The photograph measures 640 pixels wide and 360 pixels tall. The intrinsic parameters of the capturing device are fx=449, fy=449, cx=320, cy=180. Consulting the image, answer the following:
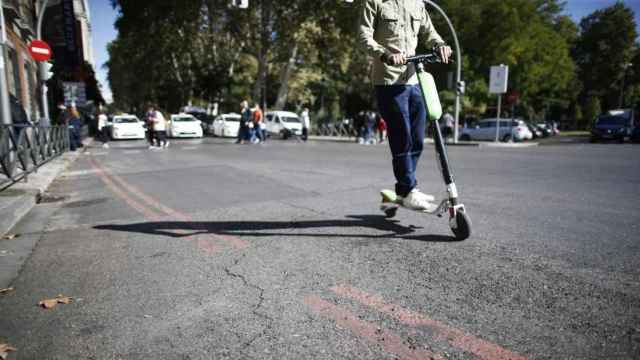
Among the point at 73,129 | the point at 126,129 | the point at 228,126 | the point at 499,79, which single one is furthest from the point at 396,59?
the point at 228,126

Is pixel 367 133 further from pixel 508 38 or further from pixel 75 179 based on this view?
pixel 508 38

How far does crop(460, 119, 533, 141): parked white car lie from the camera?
27688 mm

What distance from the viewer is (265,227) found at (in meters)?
3.96

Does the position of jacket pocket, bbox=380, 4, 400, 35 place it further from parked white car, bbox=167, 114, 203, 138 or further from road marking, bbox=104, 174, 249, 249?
parked white car, bbox=167, 114, 203, 138

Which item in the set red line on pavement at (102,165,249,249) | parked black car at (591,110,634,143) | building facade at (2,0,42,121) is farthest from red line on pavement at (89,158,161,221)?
parked black car at (591,110,634,143)

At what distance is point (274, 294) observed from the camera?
2.46 meters

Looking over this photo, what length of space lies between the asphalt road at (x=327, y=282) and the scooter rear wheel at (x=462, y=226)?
63 millimetres

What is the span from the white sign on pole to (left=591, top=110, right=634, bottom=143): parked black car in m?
7.78

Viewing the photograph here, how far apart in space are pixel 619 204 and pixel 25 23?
22605 mm

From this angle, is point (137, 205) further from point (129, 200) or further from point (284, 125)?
point (284, 125)

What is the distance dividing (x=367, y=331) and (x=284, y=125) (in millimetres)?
25137

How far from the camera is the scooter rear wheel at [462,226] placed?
332 centimetres

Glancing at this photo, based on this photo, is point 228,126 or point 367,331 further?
point 228,126

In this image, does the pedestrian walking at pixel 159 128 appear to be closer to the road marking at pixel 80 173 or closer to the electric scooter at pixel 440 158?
the road marking at pixel 80 173
